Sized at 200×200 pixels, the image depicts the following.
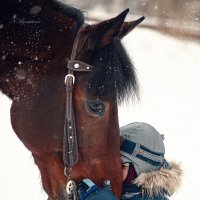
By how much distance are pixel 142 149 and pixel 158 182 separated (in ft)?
0.52

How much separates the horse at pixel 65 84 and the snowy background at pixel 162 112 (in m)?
0.29

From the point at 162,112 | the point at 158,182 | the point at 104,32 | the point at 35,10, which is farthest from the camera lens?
the point at 162,112

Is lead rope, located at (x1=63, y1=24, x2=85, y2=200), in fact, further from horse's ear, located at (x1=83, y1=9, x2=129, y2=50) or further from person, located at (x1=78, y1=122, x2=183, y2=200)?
person, located at (x1=78, y1=122, x2=183, y2=200)

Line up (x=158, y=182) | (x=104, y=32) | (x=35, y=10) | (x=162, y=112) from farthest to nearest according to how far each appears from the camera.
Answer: (x=162, y=112) < (x=158, y=182) < (x=35, y=10) < (x=104, y=32)

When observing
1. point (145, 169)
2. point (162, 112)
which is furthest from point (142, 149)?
point (162, 112)

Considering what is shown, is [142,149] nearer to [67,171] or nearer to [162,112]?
[67,171]

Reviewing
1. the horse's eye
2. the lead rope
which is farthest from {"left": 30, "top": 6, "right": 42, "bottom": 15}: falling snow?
the horse's eye

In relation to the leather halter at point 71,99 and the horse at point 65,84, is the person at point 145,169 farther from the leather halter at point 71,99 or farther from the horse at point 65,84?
the leather halter at point 71,99

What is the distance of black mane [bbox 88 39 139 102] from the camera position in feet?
5.25

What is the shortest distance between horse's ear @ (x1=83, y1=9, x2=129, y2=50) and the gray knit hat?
19.6 inches

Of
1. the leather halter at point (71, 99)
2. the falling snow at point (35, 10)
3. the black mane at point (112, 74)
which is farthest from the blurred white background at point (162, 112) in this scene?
the falling snow at point (35, 10)

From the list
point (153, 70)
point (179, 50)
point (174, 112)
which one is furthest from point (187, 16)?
point (174, 112)

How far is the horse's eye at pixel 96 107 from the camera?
5.26ft

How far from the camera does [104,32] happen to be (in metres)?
1.54
